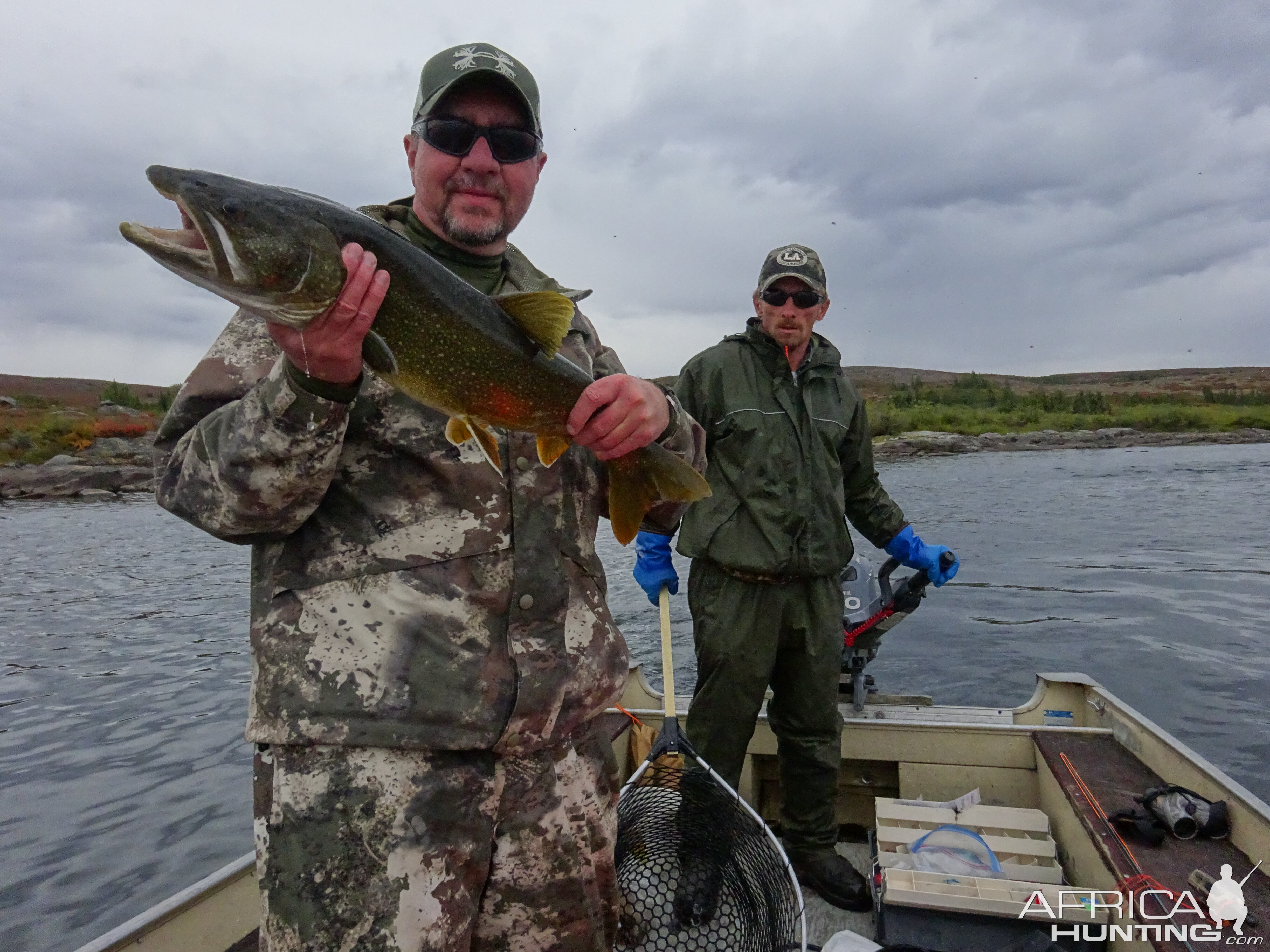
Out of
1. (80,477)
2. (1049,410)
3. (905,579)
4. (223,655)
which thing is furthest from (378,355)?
(1049,410)

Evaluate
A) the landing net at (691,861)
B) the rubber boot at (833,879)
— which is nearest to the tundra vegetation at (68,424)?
the rubber boot at (833,879)

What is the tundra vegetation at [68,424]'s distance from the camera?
3522 cm

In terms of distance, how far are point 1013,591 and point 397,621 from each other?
14792 mm

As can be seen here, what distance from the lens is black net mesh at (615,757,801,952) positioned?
3.15 m

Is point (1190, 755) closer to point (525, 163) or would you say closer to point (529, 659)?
point (529, 659)

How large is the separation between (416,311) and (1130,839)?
135 inches

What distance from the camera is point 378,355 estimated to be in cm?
184

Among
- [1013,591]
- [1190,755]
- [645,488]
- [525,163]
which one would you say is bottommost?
[1013,591]

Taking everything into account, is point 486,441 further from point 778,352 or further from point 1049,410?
point 1049,410

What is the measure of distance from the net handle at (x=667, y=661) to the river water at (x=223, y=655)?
4.94 m

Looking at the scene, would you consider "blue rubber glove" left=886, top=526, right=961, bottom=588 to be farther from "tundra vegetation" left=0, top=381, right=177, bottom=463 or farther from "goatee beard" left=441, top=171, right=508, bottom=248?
"tundra vegetation" left=0, top=381, right=177, bottom=463

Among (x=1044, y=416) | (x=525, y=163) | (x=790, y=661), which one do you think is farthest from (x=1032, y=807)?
(x=1044, y=416)

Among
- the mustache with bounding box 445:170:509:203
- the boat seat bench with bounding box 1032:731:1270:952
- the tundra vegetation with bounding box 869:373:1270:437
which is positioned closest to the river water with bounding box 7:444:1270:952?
the boat seat bench with bounding box 1032:731:1270:952

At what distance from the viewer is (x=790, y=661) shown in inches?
170
